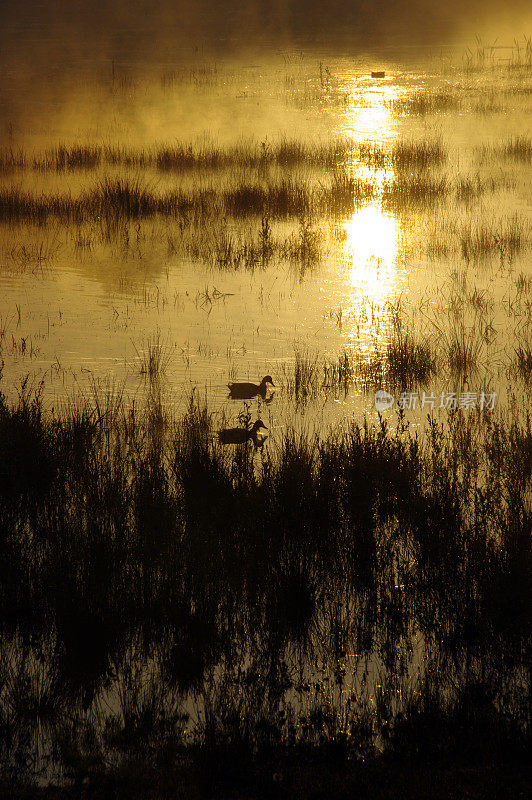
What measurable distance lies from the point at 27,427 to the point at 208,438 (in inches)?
38.9

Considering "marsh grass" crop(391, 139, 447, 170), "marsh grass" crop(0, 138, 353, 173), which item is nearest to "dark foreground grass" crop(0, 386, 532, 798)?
"marsh grass" crop(391, 139, 447, 170)

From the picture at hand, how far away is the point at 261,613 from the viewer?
3.57 meters

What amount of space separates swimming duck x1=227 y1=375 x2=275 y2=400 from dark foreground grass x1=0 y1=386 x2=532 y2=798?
2.62 feet

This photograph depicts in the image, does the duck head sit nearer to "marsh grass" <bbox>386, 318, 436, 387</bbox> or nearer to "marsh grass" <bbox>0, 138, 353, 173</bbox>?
"marsh grass" <bbox>386, 318, 436, 387</bbox>

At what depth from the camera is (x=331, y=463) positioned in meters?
4.60

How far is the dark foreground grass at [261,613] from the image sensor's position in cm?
282

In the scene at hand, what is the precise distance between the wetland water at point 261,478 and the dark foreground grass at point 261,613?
1cm

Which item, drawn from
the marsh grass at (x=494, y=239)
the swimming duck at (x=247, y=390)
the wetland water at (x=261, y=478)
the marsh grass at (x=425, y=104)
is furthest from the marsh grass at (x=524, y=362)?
the marsh grass at (x=425, y=104)

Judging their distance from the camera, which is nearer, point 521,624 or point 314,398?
point 521,624

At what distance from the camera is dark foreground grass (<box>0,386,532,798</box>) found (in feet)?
9.25

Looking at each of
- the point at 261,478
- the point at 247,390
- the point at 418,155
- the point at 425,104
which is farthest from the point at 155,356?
the point at 425,104

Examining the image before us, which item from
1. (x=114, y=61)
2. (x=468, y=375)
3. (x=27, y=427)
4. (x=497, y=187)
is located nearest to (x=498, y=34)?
(x=114, y=61)

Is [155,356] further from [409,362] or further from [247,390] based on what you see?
[409,362]

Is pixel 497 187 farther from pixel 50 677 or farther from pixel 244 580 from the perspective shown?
pixel 50 677
